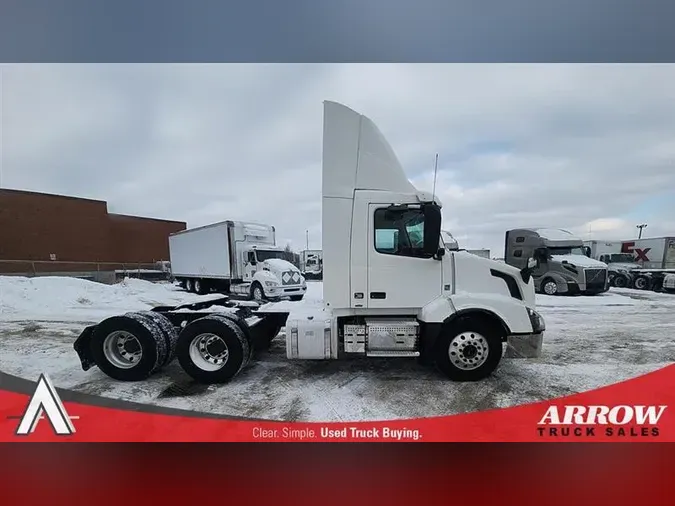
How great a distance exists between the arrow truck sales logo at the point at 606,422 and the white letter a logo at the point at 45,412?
3220mm

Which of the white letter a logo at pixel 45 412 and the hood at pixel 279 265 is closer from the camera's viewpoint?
the white letter a logo at pixel 45 412

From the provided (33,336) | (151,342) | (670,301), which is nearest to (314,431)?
(151,342)

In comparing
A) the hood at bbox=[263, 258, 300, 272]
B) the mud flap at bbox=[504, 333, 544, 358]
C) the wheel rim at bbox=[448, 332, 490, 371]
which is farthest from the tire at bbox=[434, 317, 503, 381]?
the hood at bbox=[263, 258, 300, 272]

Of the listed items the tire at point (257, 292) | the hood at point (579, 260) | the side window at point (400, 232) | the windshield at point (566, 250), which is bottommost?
the tire at point (257, 292)

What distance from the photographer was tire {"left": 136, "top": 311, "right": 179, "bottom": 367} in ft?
7.38

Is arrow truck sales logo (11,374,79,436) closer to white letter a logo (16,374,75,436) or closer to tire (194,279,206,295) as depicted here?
white letter a logo (16,374,75,436)

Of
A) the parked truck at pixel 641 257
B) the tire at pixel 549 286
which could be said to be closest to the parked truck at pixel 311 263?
the tire at pixel 549 286

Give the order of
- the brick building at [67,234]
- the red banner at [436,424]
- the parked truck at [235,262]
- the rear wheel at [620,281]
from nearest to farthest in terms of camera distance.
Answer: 1. the red banner at [436,424]
2. the brick building at [67,234]
3. the parked truck at [235,262]
4. the rear wheel at [620,281]

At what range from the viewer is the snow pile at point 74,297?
195 centimetres

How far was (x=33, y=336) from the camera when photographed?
6.49ft

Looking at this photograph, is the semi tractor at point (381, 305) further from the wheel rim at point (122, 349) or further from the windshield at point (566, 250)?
the windshield at point (566, 250)

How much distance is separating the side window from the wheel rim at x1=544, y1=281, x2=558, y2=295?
1.17 meters

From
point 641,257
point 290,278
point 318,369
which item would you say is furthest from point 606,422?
point 290,278

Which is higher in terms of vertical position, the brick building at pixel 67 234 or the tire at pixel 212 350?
the brick building at pixel 67 234
